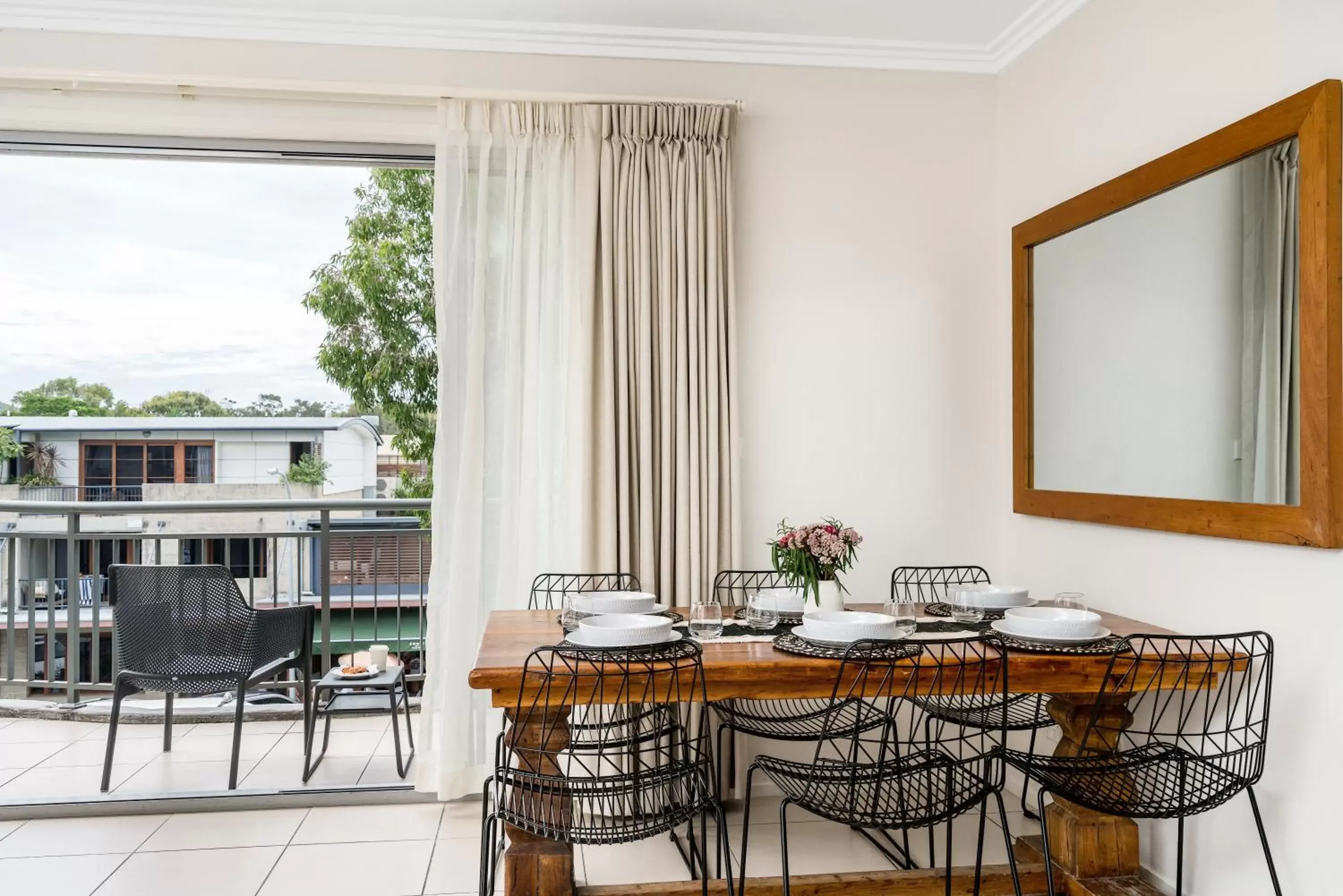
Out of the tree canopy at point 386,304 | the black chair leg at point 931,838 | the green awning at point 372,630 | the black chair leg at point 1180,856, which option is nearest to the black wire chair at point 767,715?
the black chair leg at point 931,838

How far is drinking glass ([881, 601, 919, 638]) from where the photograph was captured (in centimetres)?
247

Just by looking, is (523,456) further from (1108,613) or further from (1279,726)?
(1279,726)

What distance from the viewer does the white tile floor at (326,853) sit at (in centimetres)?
270

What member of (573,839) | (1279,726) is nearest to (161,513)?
(573,839)

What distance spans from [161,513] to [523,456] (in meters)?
2.29

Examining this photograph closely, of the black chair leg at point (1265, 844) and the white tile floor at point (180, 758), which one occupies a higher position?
the black chair leg at point (1265, 844)

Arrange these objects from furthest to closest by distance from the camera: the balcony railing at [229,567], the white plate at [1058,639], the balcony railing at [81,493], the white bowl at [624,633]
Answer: the balcony railing at [229,567], the balcony railing at [81,493], the white plate at [1058,639], the white bowl at [624,633]

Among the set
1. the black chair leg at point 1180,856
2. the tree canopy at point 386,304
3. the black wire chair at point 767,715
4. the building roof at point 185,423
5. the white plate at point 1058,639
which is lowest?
the black chair leg at point 1180,856

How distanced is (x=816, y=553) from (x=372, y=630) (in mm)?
2880

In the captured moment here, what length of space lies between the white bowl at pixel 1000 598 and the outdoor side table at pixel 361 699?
2.22 metres

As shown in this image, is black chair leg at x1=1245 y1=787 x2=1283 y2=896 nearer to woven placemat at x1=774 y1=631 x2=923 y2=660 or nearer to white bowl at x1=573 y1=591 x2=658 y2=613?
woven placemat at x1=774 y1=631 x2=923 y2=660

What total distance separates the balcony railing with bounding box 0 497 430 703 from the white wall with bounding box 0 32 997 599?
191 cm

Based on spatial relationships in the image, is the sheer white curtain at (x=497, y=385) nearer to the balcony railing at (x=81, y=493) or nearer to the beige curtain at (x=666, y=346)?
the beige curtain at (x=666, y=346)

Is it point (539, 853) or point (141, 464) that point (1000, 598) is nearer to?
point (539, 853)
